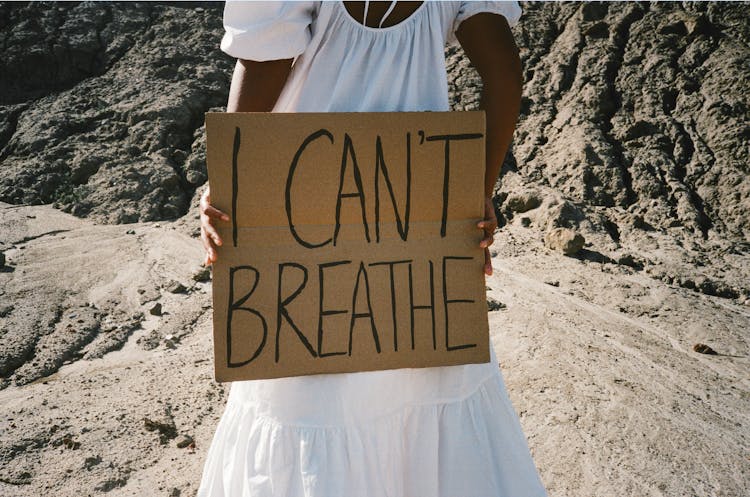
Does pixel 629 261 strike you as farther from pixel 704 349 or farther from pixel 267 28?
pixel 267 28

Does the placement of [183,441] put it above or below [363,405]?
below

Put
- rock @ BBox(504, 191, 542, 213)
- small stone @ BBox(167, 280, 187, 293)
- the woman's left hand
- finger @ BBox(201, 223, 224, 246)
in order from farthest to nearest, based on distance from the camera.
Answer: rock @ BBox(504, 191, 542, 213) → small stone @ BBox(167, 280, 187, 293) → the woman's left hand → finger @ BBox(201, 223, 224, 246)

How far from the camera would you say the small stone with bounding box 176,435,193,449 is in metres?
2.11

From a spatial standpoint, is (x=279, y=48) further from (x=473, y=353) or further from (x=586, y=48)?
(x=586, y=48)

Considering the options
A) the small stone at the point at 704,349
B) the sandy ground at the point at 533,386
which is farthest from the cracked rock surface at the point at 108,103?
the small stone at the point at 704,349

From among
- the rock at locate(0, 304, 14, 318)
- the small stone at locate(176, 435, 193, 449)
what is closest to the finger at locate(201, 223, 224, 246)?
the small stone at locate(176, 435, 193, 449)

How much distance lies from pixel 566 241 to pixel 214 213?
3598mm

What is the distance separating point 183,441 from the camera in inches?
83.5

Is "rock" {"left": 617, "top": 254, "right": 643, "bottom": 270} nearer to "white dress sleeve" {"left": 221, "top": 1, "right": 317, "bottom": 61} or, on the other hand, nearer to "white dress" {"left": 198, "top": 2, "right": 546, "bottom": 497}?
"white dress" {"left": 198, "top": 2, "right": 546, "bottom": 497}

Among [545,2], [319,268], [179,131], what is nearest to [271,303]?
[319,268]

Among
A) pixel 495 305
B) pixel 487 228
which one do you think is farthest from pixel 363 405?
pixel 495 305

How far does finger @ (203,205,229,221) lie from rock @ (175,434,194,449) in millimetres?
1432

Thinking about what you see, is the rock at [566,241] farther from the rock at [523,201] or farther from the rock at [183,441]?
the rock at [183,441]

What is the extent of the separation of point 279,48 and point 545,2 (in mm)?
7241
